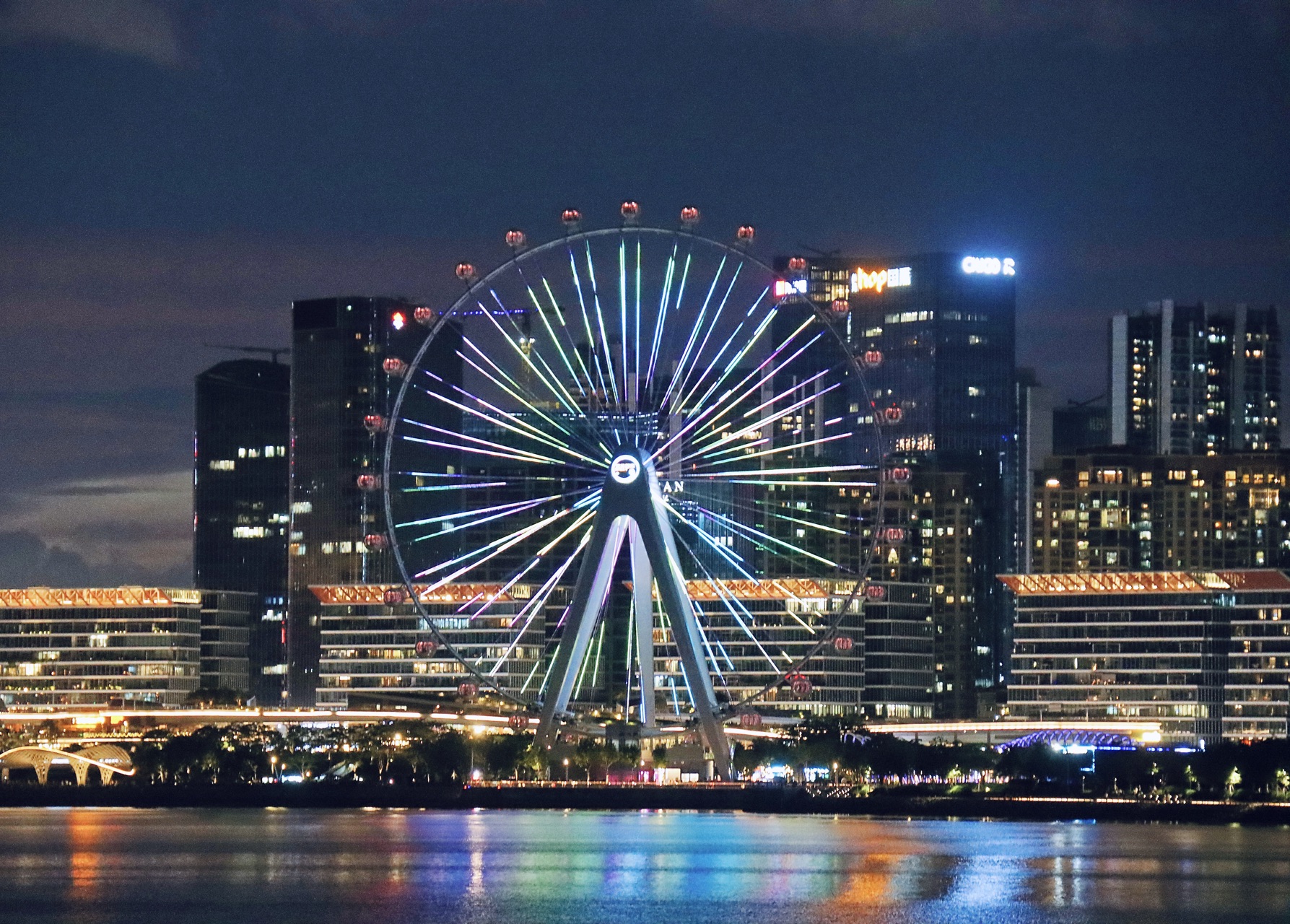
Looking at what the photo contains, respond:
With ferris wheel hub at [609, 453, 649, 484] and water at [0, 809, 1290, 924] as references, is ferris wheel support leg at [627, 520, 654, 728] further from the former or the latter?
water at [0, 809, 1290, 924]

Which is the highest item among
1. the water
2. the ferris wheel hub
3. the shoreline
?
the ferris wheel hub

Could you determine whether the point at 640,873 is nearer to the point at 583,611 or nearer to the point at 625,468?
the point at 625,468

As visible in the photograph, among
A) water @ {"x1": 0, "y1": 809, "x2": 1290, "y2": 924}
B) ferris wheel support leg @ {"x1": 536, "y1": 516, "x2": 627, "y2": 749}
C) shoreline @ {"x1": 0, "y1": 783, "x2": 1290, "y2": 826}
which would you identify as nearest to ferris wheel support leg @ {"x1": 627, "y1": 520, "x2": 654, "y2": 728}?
ferris wheel support leg @ {"x1": 536, "y1": 516, "x2": 627, "y2": 749}

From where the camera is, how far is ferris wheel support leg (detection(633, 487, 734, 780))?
6083 inches

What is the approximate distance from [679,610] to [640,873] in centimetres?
3175

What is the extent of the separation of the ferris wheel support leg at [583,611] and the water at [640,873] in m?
7.05

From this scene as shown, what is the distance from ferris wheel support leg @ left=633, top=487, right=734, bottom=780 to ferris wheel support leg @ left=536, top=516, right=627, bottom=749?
70.2 inches

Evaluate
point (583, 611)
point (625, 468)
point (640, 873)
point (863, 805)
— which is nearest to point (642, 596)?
point (583, 611)

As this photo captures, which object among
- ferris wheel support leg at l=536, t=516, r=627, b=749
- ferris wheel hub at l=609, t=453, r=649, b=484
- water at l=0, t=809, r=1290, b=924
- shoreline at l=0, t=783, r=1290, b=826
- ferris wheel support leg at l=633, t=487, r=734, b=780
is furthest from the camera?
shoreline at l=0, t=783, r=1290, b=826

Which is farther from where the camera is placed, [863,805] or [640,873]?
[863,805]

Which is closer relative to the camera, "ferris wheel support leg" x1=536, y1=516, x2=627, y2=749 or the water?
the water

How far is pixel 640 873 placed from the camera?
129 m

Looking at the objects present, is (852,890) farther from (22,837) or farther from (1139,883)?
(22,837)

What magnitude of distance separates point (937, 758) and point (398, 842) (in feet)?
193
